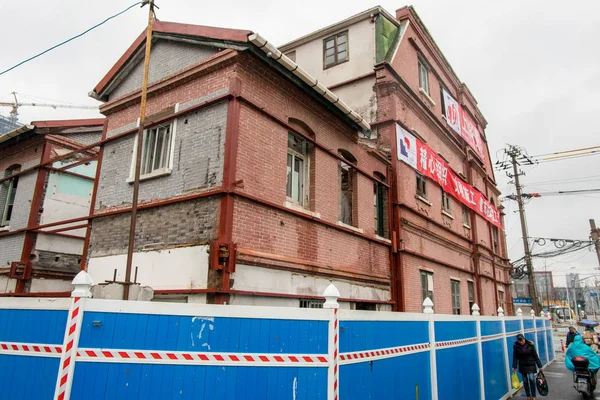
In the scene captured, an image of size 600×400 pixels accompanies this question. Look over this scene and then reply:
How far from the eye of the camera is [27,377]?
4094mm

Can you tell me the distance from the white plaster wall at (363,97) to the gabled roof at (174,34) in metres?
6.82

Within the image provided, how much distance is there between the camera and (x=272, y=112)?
8.57 metres

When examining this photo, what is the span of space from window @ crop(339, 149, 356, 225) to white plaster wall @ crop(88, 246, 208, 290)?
475cm

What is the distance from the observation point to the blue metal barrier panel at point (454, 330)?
7.56 metres

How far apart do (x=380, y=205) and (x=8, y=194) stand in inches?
452

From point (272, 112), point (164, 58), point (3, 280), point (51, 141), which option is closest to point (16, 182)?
point (51, 141)

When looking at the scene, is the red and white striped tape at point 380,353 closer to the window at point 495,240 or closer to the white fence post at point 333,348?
the white fence post at point 333,348

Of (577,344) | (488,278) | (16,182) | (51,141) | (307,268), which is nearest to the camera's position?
(307,268)

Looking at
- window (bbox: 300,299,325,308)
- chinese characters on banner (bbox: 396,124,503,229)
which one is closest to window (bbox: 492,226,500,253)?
chinese characters on banner (bbox: 396,124,503,229)

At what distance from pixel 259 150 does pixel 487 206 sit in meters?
16.2

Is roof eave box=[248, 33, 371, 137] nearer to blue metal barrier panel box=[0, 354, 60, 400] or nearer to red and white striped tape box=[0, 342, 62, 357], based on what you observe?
red and white striped tape box=[0, 342, 62, 357]

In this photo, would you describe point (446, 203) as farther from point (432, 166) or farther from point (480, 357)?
point (480, 357)

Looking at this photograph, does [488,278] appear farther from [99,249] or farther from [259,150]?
[99,249]

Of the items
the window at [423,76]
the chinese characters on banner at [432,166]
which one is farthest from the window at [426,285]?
the window at [423,76]
